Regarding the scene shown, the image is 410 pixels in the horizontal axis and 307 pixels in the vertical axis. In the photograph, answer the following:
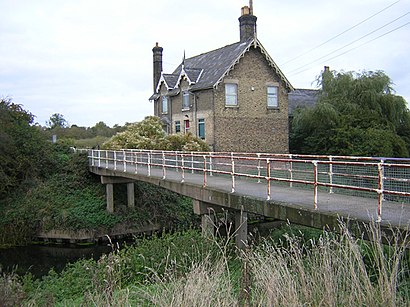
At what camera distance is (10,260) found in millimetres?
18234

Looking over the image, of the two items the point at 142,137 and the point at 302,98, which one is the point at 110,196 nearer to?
the point at 142,137

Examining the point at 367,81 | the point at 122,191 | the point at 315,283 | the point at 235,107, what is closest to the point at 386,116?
the point at 367,81

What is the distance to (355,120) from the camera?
2741 cm

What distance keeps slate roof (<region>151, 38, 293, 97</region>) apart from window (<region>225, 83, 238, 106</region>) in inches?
37.9

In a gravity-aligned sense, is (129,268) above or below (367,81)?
below

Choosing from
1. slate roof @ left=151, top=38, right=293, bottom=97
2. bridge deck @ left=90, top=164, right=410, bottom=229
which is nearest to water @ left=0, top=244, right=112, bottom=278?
bridge deck @ left=90, top=164, right=410, bottom=229

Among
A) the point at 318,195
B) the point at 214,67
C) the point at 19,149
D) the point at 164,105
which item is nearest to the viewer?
the point at 318,195

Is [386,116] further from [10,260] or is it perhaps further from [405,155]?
[10,260]

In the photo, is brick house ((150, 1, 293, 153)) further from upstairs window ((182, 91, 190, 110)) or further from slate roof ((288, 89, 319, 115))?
slate roof ((288, 89, 319, 115))

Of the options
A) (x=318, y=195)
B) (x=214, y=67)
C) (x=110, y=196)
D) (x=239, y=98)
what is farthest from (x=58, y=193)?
(x=318, y=195)

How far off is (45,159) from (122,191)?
548 centimetres

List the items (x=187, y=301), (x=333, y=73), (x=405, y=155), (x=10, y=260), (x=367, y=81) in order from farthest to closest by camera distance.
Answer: (x=333, y=73) → (x=367, y=81) → (x=405, y=155) → (x=10, y=260) → (x=187, y=301)

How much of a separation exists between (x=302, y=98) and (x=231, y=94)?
11.6 m

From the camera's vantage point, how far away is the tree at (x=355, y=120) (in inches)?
1019
